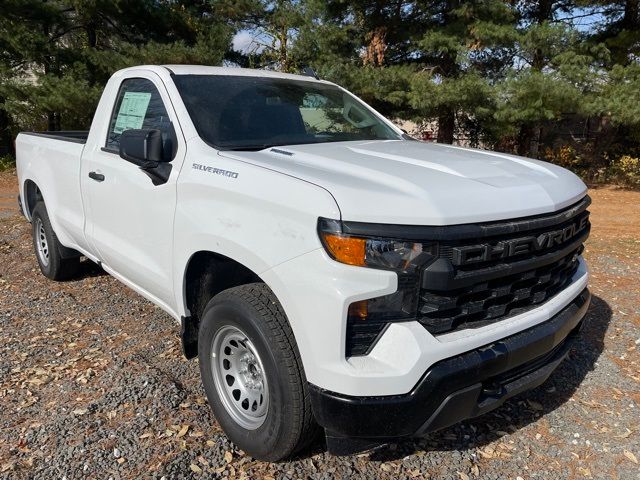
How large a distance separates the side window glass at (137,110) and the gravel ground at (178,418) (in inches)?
59.1

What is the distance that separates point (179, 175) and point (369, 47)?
11.2m

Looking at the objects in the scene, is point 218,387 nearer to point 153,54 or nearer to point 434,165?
point 434,165

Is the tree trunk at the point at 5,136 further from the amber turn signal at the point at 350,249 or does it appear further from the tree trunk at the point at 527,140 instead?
the amber turn signal at the point at 350,249

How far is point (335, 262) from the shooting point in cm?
205

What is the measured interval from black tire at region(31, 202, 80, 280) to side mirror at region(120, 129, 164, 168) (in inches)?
96.0

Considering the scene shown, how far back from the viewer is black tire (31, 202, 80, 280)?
495cm

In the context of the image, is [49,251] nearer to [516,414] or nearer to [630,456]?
[516,414]

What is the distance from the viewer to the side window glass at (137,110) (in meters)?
3.35

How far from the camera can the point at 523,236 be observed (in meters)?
2.36

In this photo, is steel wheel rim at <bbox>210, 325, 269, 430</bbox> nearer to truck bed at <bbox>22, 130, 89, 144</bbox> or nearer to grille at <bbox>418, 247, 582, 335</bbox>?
grille at <bbox>418, 247, 582, 335</bbox>

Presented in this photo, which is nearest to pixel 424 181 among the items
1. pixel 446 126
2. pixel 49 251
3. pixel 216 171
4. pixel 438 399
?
pixel 438 399

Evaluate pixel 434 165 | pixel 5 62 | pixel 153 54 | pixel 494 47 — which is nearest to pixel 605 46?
pixel 494 47

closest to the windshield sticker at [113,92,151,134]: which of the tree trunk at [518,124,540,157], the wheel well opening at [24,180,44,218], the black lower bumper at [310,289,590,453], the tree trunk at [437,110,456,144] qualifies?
the wheel well opening at [24,180,44,218]

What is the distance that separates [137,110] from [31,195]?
2485mm
